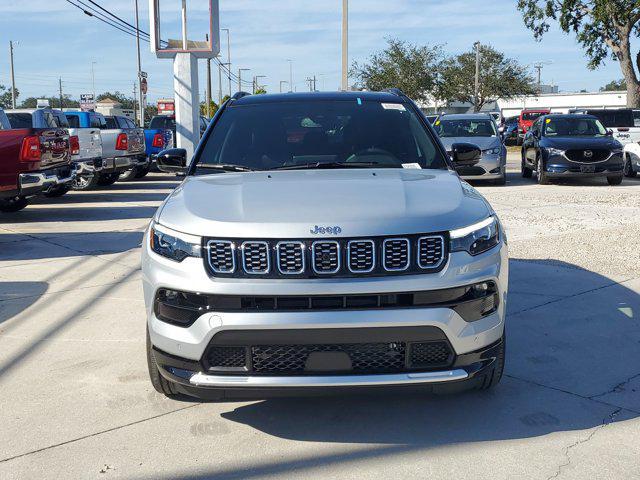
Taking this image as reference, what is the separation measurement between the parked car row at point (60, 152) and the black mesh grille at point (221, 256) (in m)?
8.83

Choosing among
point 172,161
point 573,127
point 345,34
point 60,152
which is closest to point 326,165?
Result: point 172,161

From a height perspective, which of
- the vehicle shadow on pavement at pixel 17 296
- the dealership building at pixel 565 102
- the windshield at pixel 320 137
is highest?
the dealership building at pixel 565 102

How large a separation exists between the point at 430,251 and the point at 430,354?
0.48 metres

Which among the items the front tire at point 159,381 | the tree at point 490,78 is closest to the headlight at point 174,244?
the front tire at point 159,381

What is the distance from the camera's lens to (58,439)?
3654mm

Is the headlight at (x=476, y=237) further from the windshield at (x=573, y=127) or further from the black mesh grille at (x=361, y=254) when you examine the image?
the windshield at (x=573, y=127)

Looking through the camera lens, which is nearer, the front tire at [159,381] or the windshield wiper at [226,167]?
the front tire at [159,381]

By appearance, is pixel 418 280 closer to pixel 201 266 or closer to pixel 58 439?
pixel 201 266

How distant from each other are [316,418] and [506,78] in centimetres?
6185

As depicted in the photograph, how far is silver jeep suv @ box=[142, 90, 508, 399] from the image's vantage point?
10.5ft

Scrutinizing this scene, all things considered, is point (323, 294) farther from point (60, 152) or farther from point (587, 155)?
point (587, 155)

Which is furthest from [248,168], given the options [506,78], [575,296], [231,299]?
[506,78]

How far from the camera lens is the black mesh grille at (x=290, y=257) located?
3271 millimetres

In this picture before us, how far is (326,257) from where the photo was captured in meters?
3.28
